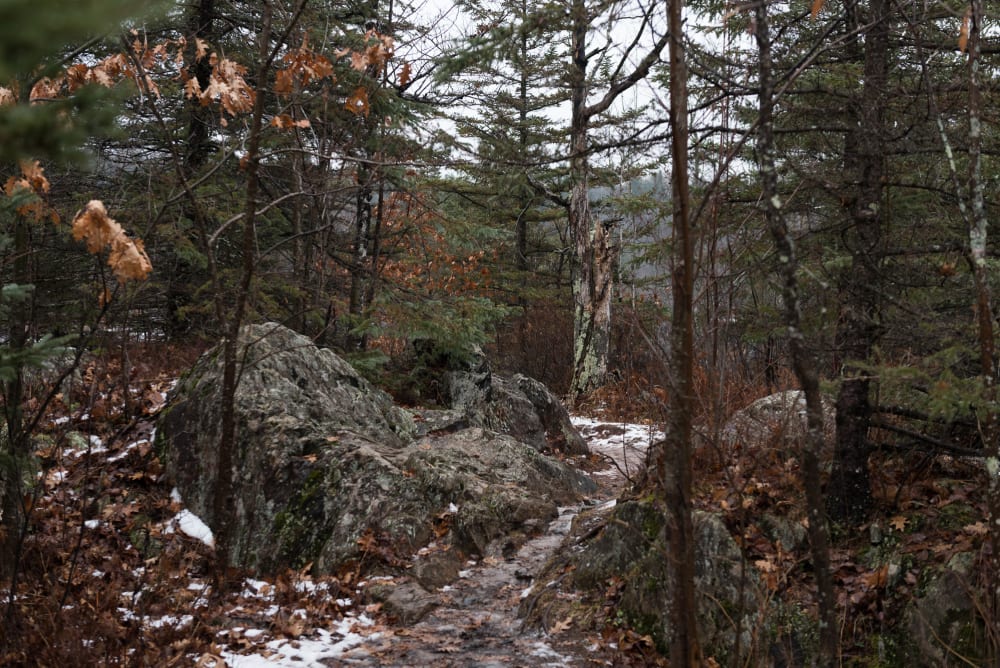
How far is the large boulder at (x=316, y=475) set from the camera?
19.9ft

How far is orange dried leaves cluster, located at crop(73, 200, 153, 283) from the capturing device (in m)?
3.54

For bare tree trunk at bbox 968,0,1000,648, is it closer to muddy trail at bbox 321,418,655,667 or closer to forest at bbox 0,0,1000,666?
forest at bbox 0,0,1000,666

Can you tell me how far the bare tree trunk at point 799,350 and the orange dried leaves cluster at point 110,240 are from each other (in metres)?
3.36

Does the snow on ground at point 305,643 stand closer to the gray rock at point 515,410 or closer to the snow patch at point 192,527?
the snow patch at point 192,527

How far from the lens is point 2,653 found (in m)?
3.75

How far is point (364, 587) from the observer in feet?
18.0

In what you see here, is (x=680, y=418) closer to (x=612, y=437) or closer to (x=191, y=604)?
(x=191, y=604)

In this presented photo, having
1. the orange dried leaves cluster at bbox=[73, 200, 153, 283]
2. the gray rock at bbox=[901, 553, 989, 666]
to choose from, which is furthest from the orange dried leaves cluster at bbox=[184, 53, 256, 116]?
the gray rock at bbox=[901, 553, 989, 666]

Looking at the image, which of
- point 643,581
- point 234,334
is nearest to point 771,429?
point 643,581

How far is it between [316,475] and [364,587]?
4.34ft

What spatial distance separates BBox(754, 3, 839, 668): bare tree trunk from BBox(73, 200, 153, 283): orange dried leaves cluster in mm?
3364

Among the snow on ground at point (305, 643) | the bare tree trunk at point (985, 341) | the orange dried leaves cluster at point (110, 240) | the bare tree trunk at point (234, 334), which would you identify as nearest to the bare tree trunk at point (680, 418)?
the snow on ground at point (305, 643)

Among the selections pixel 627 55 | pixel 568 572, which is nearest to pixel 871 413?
pixel 568 572

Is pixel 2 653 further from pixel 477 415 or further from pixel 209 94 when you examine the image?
pixel 477 415
